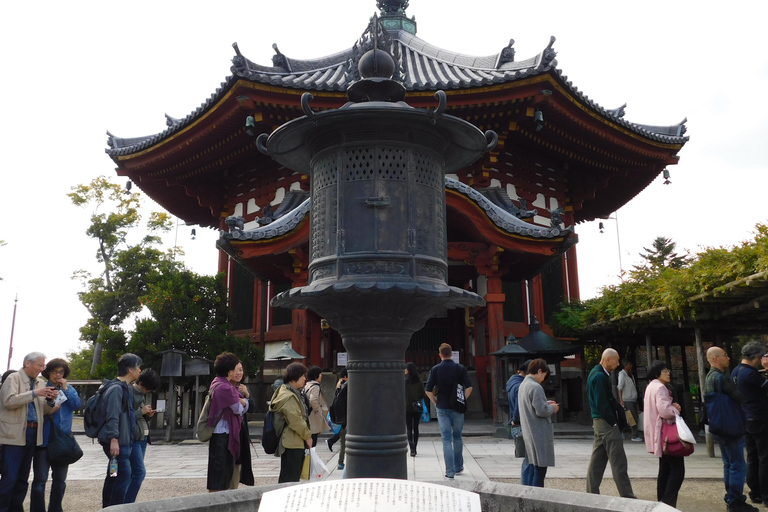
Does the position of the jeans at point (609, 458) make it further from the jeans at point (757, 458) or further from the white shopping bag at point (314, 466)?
the white shopping bag at point (314, 466)

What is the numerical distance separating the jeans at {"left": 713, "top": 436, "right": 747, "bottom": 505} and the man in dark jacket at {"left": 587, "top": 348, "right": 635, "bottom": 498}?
0.83m

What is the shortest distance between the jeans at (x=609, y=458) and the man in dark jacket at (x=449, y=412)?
1.73 metres

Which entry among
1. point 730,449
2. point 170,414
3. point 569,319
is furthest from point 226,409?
point 569,319

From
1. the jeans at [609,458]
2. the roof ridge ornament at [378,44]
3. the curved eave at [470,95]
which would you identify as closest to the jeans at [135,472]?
the roof ridge ornament at [378,44]

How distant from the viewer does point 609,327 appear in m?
11.8

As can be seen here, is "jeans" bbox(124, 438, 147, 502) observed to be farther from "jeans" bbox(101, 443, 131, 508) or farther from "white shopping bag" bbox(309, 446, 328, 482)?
"white shopping bag" bbox(309, 446, 328, 482)

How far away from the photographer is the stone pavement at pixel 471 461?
7234 mm

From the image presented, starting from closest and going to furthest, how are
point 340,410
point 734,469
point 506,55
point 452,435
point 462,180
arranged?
point 734,469, point 340,410, point 452,435, point 462,180, point 506,55

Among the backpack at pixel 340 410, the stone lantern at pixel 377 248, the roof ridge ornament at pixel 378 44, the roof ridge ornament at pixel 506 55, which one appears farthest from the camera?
the roof ridge ornament at pixel 506 55

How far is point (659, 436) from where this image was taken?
515 cm

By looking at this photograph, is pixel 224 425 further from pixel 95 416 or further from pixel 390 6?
pixel 390 6

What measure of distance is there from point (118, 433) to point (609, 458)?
440cm

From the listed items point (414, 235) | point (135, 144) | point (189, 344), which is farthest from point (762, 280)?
point (135, 144)

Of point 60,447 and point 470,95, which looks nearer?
point 60,447
